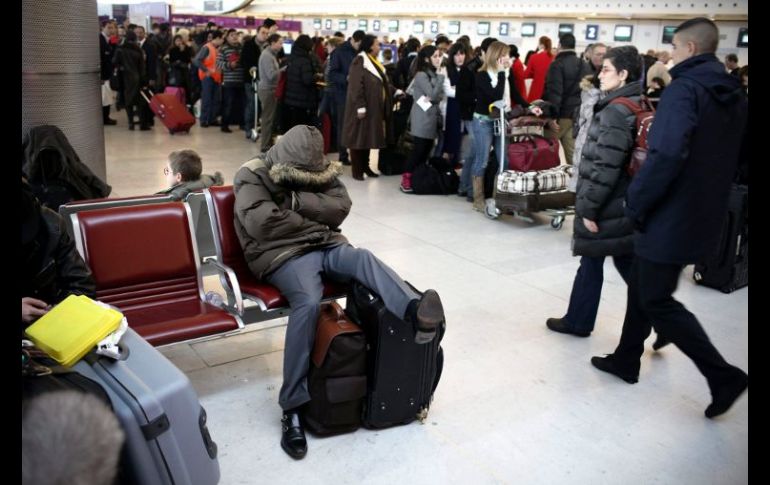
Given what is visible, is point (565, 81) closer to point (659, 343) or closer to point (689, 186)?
point (659, 343)

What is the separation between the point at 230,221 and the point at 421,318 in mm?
1386

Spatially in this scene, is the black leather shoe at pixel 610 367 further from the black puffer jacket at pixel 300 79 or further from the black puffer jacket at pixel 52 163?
the black puffer jacket at pixel 300 79

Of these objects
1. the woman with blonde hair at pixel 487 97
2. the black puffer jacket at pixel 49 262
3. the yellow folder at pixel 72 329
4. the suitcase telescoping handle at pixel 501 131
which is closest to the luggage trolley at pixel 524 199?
the suitcase telescoping handle at pixel 501 131

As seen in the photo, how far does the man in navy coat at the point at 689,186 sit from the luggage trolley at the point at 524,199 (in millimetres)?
3385

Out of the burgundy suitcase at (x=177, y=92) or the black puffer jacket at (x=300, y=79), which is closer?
the black puffer jacket at (x=300, y=79)

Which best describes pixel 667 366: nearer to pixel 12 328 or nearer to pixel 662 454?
pixel 662 454

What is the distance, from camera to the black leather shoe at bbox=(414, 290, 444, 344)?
3.03 m

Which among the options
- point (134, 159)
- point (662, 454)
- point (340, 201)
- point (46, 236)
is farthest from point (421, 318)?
point (134, 159)

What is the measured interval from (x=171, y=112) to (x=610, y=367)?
9.83 m

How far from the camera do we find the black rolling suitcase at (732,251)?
5.40 metres

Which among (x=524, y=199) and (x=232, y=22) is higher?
(x=232, y=22)

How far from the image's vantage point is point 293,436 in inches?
125

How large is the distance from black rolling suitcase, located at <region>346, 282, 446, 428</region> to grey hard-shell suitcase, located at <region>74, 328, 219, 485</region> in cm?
99

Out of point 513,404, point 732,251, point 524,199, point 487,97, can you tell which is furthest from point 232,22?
point 513,404
